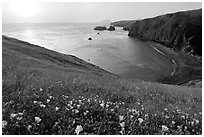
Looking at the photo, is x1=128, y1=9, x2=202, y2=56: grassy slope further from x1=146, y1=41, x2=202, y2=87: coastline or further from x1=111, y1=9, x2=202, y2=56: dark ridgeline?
x1=146, y1=41, x2=202, y2=87: coastline

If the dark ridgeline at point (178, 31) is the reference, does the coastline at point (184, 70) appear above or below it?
below

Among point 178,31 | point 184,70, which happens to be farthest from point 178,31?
point 184,70

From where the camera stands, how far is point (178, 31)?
429ft

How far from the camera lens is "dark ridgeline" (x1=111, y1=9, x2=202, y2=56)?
113m

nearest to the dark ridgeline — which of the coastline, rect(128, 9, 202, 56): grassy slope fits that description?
rect(128, 9, 202, 56): grassy slope

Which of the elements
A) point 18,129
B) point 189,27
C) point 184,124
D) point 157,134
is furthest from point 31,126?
point 189,27

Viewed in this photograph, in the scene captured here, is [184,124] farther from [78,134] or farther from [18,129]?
[18,129]

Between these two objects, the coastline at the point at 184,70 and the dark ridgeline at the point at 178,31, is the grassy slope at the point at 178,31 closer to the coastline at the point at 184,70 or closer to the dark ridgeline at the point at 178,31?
the dark ridgeline at the point at 178,31

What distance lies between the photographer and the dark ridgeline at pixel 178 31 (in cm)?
11297

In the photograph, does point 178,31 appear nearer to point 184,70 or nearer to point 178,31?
point 178,31

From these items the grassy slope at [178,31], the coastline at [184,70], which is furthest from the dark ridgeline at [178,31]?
the coastline at [184,70]

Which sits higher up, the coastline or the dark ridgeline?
the dark ridgeline

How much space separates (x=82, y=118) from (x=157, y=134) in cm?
281

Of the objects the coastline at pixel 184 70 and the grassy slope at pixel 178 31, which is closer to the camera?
the coastline at pixel 184 70
